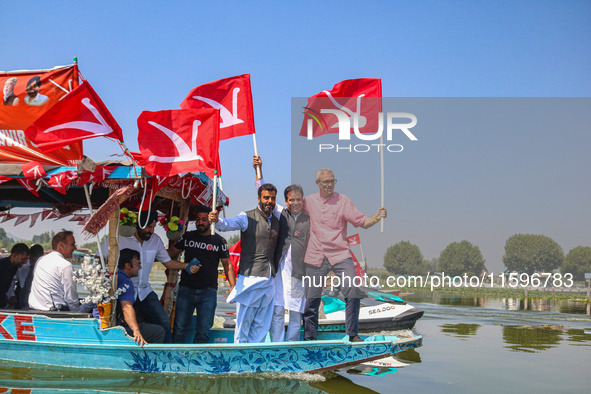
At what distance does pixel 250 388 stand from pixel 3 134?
599 centimetres

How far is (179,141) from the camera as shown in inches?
262

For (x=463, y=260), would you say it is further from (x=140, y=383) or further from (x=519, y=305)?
(x=140, y=383)

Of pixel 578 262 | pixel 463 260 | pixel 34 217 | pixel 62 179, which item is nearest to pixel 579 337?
pixel 62 179

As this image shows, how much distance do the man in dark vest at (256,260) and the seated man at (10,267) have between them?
399cm

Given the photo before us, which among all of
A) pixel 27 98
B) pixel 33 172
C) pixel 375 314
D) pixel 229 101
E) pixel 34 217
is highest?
pixel 27 98

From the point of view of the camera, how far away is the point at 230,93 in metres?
8.15

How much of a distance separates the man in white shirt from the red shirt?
5.42ft

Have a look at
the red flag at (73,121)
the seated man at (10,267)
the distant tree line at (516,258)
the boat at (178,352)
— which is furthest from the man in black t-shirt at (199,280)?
the distant tree line at (516,258)

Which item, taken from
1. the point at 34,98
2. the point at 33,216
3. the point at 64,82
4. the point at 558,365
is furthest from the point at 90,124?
the point at 558,365

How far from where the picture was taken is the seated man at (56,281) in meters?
7.04

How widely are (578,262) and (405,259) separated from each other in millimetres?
30923

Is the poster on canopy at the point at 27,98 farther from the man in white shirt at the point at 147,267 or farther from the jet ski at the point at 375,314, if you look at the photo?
the jet ski at the point at 375,314

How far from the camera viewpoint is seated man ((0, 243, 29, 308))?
27.5 feet

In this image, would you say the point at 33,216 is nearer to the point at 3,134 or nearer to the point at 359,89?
the point at 3,134
